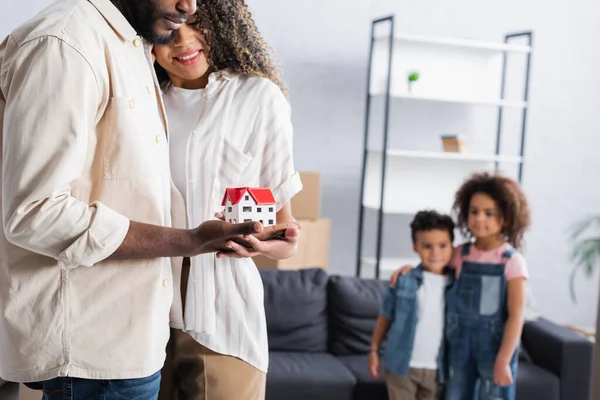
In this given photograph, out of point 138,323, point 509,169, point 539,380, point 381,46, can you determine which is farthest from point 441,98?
point 138,323

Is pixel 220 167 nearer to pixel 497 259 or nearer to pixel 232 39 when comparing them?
pixel 232 39

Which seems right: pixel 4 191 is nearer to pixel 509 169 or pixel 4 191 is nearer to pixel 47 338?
pixel 47 338

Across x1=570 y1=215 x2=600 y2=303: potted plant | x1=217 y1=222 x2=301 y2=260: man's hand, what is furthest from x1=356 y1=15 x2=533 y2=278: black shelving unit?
x1=217 y1=222 x2=301 y2=260: man's hand

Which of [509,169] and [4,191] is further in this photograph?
[509,169]

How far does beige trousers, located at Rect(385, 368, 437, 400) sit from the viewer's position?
8.52 feet

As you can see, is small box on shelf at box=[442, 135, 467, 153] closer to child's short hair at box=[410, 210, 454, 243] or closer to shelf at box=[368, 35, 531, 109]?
shelf at box=[368, 35, 531, 109]

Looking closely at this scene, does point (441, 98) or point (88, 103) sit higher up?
point (441, 98)

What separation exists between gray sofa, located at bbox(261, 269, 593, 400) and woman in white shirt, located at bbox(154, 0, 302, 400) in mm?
1678

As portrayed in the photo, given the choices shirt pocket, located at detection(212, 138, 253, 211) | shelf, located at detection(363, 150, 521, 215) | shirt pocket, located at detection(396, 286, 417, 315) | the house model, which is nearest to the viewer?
the house model

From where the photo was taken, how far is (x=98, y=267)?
1092mm

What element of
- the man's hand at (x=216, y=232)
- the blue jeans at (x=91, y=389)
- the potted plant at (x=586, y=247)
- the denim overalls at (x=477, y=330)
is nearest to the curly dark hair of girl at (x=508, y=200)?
the denim overalls at (x=477, y=330)

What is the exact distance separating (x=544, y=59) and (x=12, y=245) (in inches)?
178

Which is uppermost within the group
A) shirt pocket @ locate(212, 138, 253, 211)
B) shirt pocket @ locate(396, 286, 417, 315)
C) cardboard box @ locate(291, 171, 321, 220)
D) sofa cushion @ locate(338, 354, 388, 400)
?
shirt pocket @ locate(212, 138, 253, 211)

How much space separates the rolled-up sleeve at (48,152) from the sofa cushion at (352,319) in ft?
8.13
